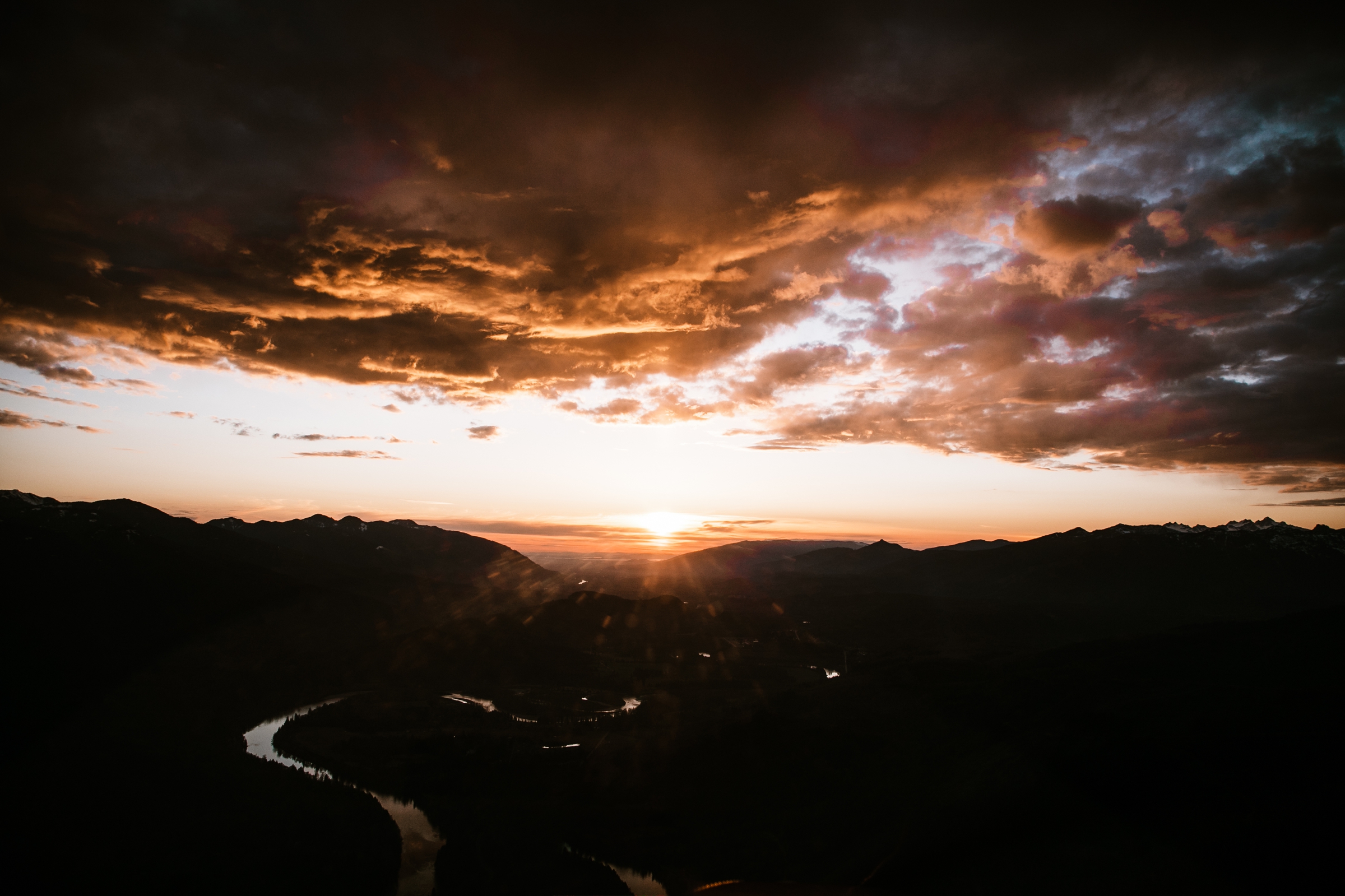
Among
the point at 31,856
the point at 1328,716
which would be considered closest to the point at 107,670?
the point at 31,856

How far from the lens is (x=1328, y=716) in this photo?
76188 millimetres

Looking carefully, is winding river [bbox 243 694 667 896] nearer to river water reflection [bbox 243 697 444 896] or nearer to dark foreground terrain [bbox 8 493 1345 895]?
river water reflection [bbox 243 697 444 896]

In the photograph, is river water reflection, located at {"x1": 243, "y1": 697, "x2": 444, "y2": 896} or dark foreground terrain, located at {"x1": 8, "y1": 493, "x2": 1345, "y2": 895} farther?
river water reflection, located at {"x1": 243, "y1": 697, "x2": 444, "y2": 896}

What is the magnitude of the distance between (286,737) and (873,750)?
5331 inches

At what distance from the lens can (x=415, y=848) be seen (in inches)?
3531

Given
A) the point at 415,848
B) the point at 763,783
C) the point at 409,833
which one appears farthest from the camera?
the point at 763,783

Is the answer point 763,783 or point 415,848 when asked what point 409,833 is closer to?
point 415,848

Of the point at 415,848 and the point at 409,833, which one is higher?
the point at 415,848

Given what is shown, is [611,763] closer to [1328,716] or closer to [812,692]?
[812,692]

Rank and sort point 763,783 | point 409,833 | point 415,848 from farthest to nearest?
point 763,783 → point 409,833 → point 415,848

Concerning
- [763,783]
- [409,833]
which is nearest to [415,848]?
[409,833]

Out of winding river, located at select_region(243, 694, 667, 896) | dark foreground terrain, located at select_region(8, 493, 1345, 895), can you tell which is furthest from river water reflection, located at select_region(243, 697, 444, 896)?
dark foreground terrain, located at select_region(8, 493, 1345, 895)

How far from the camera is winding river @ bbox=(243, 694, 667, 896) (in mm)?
78250

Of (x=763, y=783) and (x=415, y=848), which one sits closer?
(x=415, y=848)
